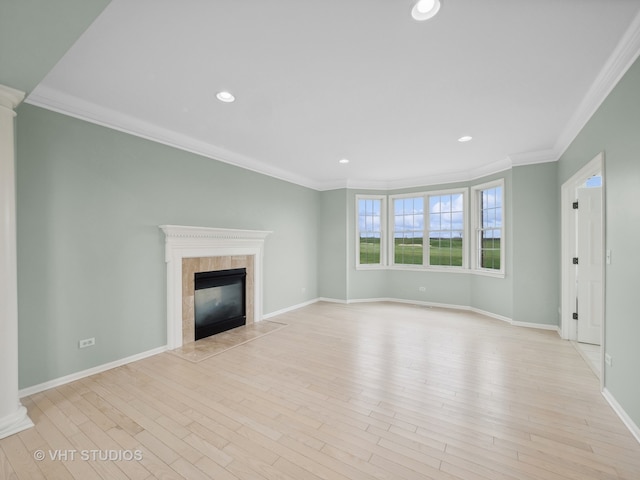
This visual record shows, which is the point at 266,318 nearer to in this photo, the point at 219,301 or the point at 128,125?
the point at 219,301

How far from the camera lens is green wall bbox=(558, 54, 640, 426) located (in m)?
2.04

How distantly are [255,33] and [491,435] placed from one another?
332 centimetres

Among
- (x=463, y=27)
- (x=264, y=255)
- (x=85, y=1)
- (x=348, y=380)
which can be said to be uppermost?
(x=463, y=27)

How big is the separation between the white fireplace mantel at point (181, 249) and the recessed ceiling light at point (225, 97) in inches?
66.0

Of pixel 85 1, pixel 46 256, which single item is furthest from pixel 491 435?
pixel 46 256

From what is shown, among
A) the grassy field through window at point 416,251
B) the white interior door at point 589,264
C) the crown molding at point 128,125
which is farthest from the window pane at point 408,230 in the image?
the crown molding at point 128,125

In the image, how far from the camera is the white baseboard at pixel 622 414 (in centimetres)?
201

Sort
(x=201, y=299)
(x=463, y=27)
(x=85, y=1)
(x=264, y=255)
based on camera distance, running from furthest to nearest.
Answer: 1. (x=264, y=255)
2. (x=201, y=299)
3. (x=463, y=27)
4. (x=85, y=1)

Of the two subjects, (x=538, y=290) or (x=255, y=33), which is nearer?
(x=255, y=33)

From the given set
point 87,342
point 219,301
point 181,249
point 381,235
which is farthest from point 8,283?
point 381,235

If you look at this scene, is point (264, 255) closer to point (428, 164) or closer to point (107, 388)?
point (107, 388)

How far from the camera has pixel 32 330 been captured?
2592mm

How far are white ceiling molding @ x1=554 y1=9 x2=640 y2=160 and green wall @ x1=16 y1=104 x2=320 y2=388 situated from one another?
444 centimetres

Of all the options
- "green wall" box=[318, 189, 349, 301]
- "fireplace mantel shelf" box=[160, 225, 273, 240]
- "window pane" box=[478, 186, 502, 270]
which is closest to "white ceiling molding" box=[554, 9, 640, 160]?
"window pane" box=[478, 186, 502, 270]
